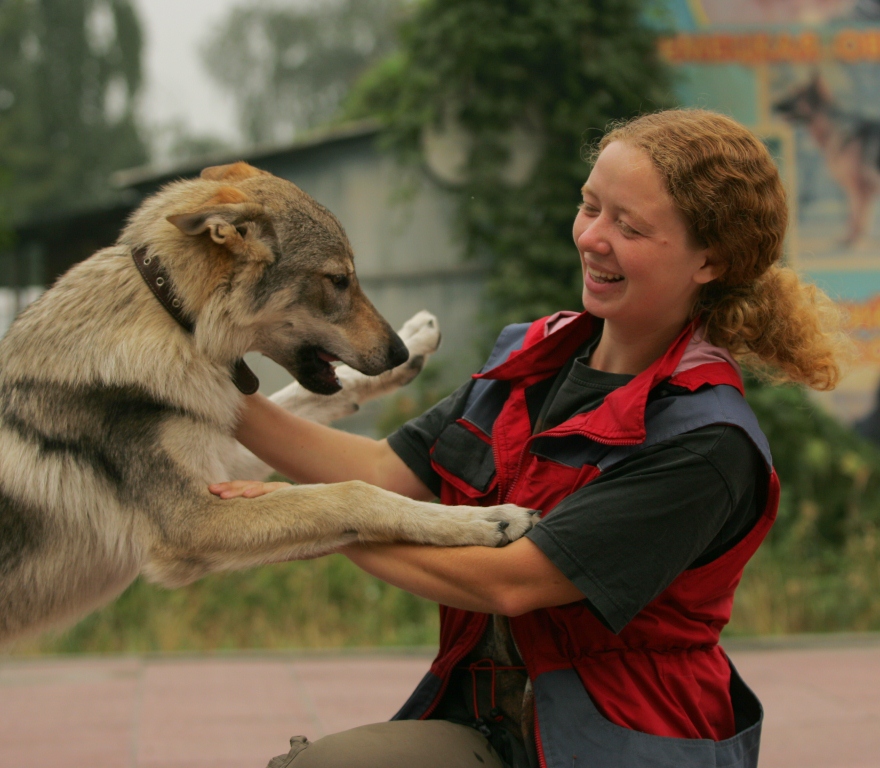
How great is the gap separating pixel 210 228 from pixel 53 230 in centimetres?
869

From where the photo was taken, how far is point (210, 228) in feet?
8.00

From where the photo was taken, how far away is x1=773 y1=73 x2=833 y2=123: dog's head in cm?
814

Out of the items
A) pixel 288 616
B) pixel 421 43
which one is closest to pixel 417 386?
pixel 288 616

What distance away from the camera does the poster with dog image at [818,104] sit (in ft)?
26.5

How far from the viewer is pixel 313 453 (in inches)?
102

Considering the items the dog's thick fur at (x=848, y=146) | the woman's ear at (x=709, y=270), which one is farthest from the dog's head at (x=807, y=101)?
the woman's ear at (x=709, y=270)

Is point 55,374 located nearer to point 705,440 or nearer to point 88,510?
point 88,510

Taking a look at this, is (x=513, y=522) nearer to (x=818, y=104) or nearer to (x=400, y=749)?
(x=400, y=749)

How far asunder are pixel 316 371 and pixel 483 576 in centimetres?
104

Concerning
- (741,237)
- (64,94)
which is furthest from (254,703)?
(64,94)

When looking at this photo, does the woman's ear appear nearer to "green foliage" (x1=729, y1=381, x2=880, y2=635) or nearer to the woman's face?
the woman's face

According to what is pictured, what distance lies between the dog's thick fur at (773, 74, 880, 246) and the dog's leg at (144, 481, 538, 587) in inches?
284

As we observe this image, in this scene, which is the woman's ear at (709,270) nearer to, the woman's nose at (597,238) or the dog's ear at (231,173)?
the woman's nose at (597,238)

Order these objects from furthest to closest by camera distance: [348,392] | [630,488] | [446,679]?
1. [348,392]
2. [446,679]
3. [630,488]
